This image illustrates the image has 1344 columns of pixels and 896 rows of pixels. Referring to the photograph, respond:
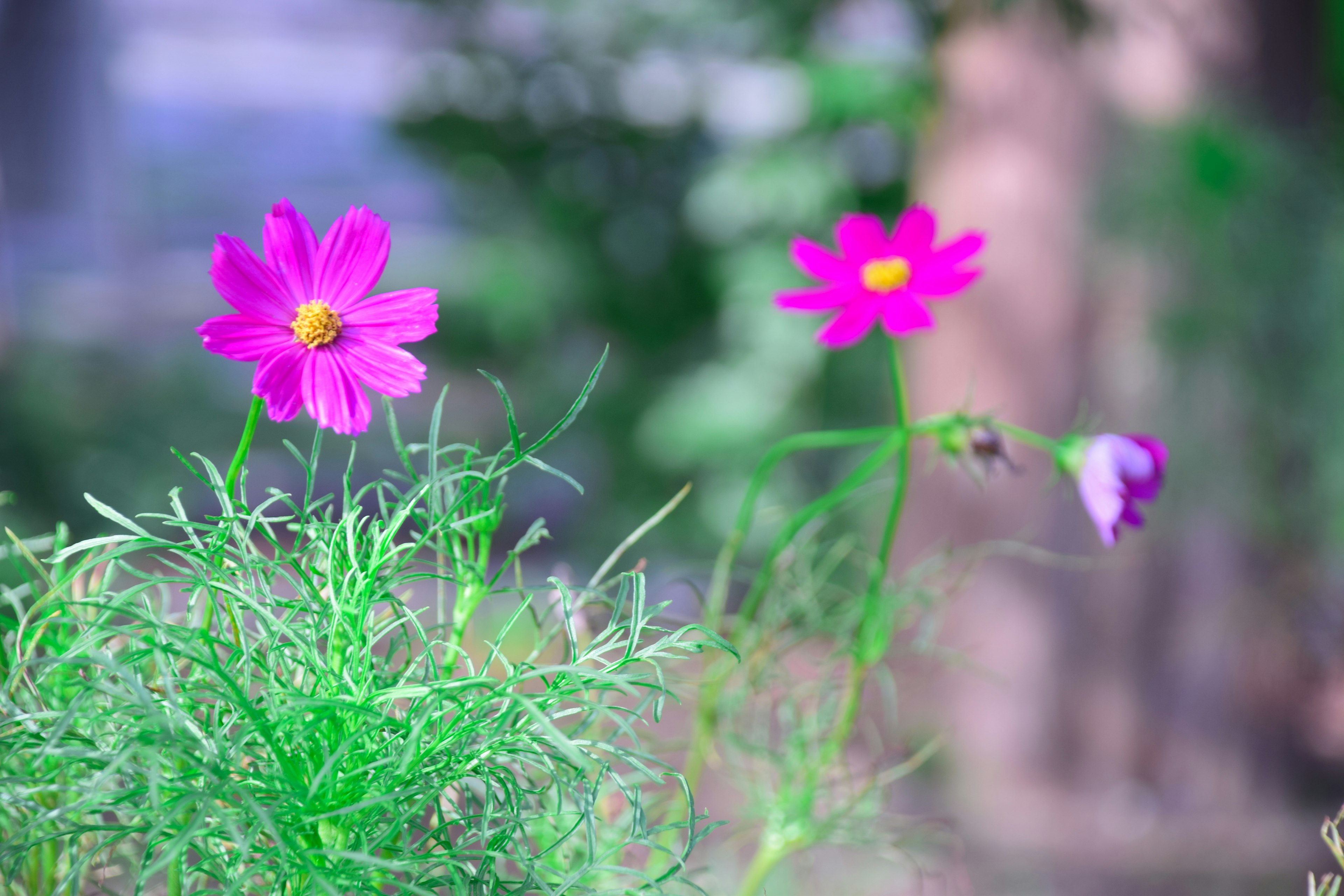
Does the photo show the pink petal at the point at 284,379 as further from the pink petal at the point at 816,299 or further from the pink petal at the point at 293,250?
the pink petal at the point at 816,299

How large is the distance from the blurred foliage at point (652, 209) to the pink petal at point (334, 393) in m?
2.47

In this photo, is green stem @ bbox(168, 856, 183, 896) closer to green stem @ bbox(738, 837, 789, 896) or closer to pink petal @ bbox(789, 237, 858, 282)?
green stem @ bbox(738, 837, 789, 896)

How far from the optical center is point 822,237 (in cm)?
286

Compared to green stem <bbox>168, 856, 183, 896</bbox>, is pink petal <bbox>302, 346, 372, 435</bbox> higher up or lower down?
higher up

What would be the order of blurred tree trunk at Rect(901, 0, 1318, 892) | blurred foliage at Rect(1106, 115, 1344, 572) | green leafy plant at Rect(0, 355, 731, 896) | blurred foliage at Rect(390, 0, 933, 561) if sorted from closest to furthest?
green leafy plant at Rect(0, 355, 731, 896) < blurred foliage at Rect(1106, 115, 1344, 572) < blurred tree trunk at Rect(901, 0, 1318, 892) < blurred foliage at Rect(390, 0, 933, 561)

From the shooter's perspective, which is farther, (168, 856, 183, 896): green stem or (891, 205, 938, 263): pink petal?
(891, 205, 938, 263): pink petal

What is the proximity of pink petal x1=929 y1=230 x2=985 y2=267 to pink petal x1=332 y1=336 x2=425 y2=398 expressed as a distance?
224mm

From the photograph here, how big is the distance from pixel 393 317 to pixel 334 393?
0.03 metres

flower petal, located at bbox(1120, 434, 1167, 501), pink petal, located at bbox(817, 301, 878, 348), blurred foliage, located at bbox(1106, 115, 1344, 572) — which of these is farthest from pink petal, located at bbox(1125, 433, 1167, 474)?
blurred foliage, located at bbox(1106, 115, 1344, 572)

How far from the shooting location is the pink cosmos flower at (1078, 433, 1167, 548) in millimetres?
359

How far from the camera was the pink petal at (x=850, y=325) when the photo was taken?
405 mm

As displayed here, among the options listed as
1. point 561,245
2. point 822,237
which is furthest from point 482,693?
point 561,245

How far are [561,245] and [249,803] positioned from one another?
9.90 ft

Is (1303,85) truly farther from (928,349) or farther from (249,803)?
(249,803)
